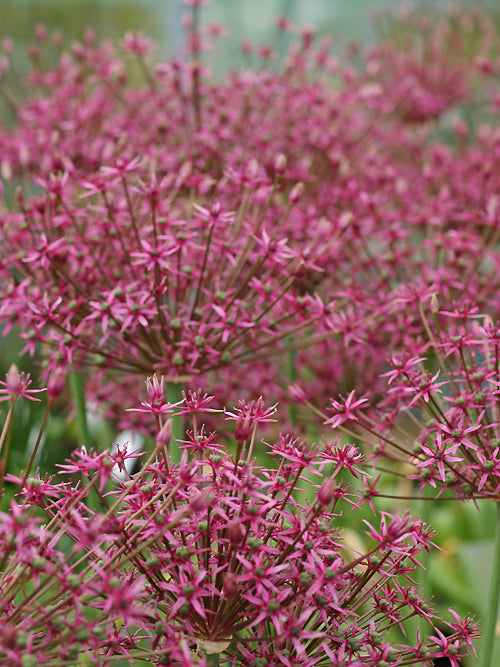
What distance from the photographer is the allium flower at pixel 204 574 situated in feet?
2.04

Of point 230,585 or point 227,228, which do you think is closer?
point 230,585

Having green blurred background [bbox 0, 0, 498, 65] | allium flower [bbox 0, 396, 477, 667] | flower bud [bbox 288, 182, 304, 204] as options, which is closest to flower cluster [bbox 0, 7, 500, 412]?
flower bud [bbox 288, 182, 304, 204]

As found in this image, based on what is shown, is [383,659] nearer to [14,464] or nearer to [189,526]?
[189,526]

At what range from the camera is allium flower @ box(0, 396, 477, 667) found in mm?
622

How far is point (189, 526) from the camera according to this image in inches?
28.0

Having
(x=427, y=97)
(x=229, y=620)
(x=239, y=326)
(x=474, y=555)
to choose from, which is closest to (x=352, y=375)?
(x=239, y=326)

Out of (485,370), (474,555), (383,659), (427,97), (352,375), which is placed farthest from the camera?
(427,97)

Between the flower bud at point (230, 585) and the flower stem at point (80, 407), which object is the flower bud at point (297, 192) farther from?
the flower bud at point (230, 585)

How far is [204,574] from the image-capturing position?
0.66 metres

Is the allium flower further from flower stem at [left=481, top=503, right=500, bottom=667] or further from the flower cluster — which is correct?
the flower cluster

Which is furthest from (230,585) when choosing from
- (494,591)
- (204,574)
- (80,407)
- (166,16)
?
(166,16)

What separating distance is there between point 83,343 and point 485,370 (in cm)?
59

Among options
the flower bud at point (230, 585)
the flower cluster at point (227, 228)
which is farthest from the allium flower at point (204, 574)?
the flower cluster at point (227, 228)

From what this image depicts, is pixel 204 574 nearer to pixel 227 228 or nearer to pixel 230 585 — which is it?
pixel 230 585
